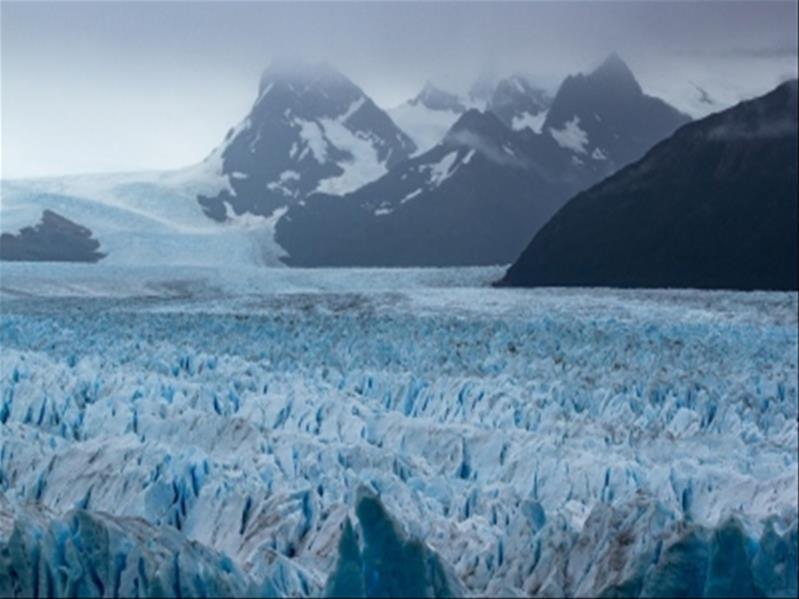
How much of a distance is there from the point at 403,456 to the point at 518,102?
145 feet

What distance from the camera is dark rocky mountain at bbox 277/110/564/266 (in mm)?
32656

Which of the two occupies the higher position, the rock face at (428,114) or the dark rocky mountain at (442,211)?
the rock face at (428,114)

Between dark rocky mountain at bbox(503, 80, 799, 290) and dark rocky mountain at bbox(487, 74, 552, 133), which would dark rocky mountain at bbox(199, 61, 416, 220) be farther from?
dark rocky mountain at bbox(503, 80, 799, 290)

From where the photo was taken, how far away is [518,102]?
4847 cm

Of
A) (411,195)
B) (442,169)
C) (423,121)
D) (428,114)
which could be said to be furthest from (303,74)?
(411,195)

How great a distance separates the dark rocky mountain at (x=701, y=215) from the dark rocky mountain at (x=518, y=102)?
28.8 metres

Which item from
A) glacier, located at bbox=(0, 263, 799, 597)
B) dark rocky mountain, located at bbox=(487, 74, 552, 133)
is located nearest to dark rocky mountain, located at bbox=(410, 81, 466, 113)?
dark rocky mountain, located at bbox=(487, 74, 552, 133)

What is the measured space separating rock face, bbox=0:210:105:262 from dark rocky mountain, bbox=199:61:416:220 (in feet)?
42.0

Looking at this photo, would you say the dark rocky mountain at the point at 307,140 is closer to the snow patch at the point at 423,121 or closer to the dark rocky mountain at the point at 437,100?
the snow patch at the point at 423,121

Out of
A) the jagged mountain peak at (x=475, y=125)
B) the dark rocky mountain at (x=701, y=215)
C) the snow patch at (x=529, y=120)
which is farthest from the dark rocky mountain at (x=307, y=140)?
the dark rocky mountain at (x=701, y=215)

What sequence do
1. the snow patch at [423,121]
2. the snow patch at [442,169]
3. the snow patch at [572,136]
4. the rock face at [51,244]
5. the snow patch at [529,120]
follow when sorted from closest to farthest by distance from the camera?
1. the rock face at [51,244]
2. the snow patch at [442,169]
3. the snow patch at [572,136]
4. the snow patch at [529,120]
5. the snow patch at [423,121]

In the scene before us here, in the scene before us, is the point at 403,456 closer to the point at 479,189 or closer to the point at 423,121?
the point at 479,189

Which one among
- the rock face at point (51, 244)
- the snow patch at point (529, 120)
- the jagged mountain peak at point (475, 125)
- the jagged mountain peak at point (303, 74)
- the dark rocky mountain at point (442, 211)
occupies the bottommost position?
the rock face at point (51, 244)

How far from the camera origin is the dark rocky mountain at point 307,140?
43219 mm
